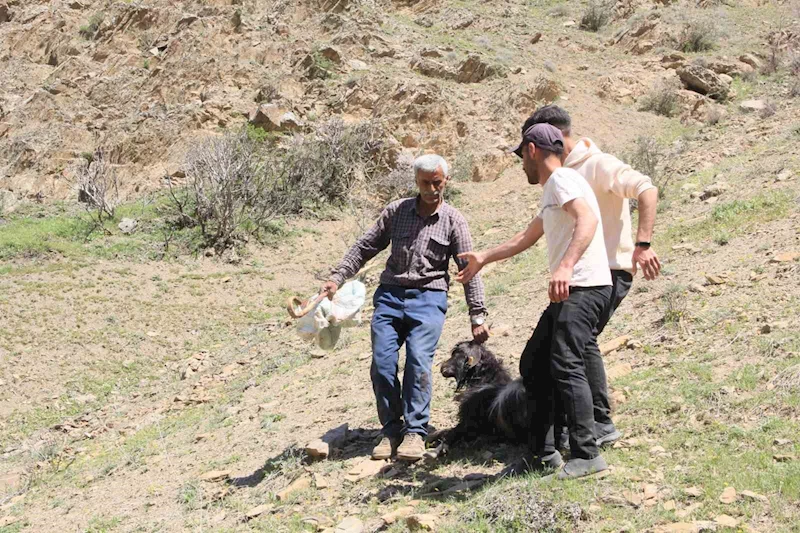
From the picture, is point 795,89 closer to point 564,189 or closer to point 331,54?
point 331,54

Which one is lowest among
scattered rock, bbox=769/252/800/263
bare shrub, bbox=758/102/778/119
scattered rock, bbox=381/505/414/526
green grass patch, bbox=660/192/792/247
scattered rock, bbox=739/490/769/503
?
scattered rock, bbox=381/505/414/526

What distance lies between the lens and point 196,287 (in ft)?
35.1

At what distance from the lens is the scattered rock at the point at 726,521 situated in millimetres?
2476

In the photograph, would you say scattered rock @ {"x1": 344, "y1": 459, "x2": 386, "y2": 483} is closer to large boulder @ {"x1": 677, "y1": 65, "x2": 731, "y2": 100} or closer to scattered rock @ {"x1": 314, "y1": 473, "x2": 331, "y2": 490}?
scattered rock @ {"x1": 314, "y1": 473, "x2": 331, "y2": 490}

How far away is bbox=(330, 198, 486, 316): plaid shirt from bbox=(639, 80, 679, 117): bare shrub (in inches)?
522

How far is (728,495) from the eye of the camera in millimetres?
2650

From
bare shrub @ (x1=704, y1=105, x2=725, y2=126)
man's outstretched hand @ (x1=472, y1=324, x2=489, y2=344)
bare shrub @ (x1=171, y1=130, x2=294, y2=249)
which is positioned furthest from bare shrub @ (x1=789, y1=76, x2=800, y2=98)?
man's outstretched hand @ (x1=472, y1=324, x2=489, y2=344)

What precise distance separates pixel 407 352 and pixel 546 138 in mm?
1323

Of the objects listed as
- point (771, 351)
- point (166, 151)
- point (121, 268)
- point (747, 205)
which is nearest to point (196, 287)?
point (121, 268)

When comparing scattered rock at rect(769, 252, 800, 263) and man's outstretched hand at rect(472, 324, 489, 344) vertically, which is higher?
scattered rock at rect(769, 252, 800, 263)

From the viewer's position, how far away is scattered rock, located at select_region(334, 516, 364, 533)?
3.00 m

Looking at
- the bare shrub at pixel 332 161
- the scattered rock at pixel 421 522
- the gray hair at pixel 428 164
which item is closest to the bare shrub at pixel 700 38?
the bare shrub at pixel 332 161

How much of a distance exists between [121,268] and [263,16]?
11.1m

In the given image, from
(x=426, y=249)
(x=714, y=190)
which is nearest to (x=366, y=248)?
(x=426, y=249)
